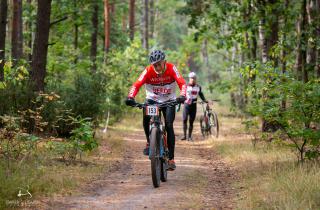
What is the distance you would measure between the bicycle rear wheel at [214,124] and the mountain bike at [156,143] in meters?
7.93

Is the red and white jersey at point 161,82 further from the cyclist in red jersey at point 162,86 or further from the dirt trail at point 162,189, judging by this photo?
the dirt trail at point 162,189

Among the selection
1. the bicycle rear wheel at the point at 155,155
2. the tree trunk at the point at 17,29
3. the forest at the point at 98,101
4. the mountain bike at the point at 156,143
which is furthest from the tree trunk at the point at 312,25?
the tree trunk at the point at 17,29

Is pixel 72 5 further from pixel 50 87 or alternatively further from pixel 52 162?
pixel 52 162

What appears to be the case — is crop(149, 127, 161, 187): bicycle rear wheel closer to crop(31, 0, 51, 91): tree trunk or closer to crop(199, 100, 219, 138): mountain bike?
crop(31, 0, 51, 91): tree trunk

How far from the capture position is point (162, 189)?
8.77 metres

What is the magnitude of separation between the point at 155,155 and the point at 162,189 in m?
0.59

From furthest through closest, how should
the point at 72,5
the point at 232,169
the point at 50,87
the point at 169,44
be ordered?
the point at 169,44 < the point at 72,5 < the point at 50,87 < the point at 232,169

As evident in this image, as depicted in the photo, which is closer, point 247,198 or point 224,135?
point 247,198

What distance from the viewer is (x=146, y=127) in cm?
961

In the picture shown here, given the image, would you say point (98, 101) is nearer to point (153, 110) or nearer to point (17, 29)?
point (17, 29)

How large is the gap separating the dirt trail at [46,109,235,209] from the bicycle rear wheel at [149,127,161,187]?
Answer: 7.4 inches

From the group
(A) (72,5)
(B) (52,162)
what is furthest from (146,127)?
(A) (72,5)

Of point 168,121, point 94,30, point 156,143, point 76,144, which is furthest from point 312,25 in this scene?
point 94,30

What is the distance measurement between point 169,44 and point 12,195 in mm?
74770
